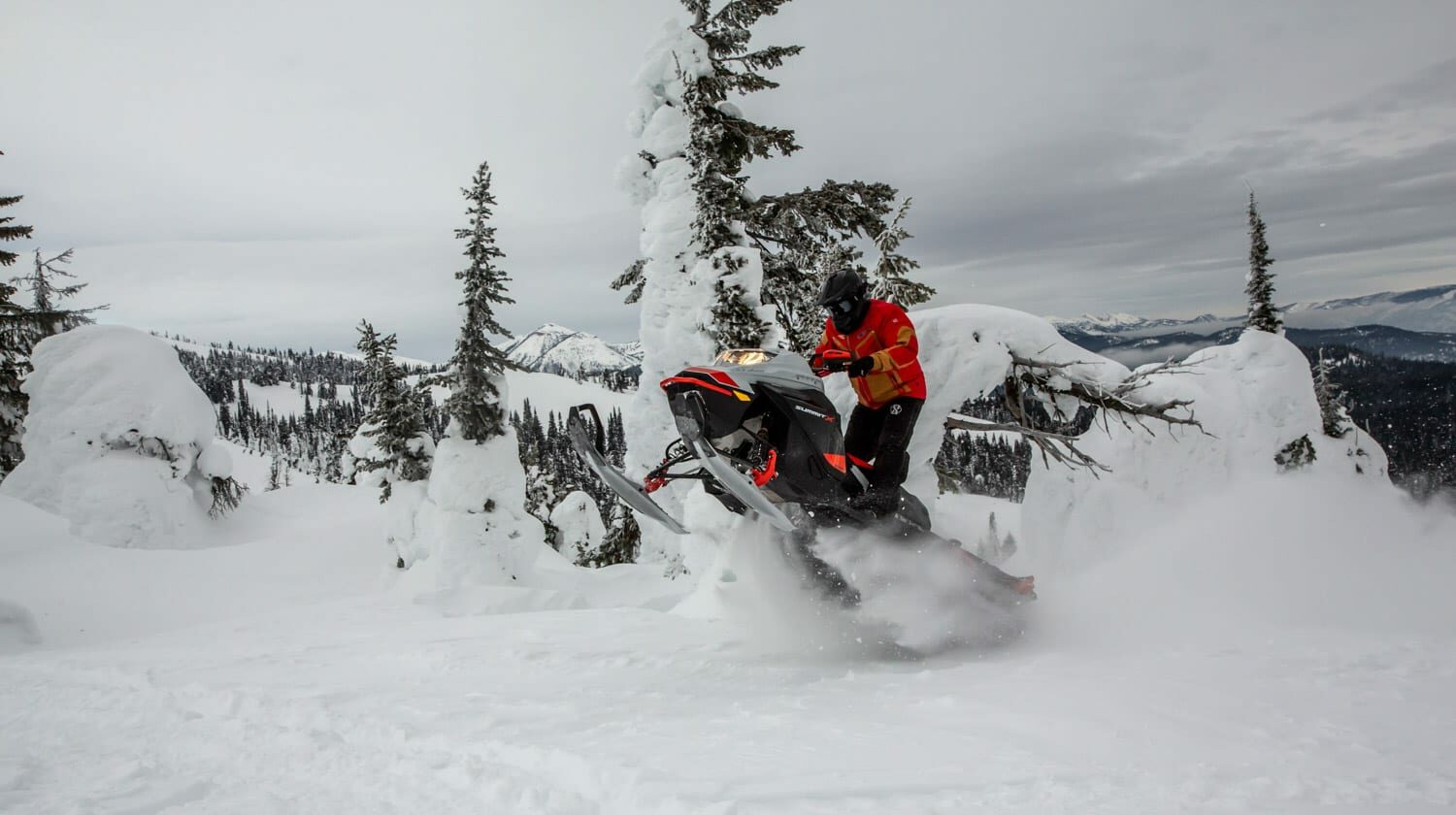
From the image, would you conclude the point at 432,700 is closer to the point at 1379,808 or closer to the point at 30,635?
the point at 1379,808

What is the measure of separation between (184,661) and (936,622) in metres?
6.50

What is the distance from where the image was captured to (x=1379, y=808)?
2.49m

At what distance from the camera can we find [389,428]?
65.9ft

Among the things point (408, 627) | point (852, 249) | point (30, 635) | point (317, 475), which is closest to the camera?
point (408, 627)

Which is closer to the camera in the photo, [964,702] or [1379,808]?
[1379,808]

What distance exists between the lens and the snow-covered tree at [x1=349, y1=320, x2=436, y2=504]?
20.1m

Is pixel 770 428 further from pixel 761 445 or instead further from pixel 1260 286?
pixel 1260 286

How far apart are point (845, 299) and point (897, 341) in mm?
533

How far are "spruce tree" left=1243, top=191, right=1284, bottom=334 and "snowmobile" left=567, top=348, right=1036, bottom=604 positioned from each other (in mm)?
20683

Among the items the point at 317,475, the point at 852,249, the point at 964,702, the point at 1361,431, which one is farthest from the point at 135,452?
the point at 317,475

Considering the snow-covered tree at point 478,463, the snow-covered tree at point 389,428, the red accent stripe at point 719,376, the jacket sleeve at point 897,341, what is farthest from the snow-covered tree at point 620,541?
the red accent stripe at point 719,376

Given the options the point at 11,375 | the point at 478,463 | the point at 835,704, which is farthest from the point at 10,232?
the point at 835,704

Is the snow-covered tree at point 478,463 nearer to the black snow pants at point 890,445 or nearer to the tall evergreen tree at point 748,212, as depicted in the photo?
the tall evergreen tree at point 748,212

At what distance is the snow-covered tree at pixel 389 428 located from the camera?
20.1 m
